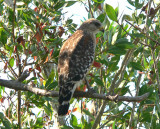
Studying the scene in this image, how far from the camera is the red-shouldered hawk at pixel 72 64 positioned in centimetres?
426

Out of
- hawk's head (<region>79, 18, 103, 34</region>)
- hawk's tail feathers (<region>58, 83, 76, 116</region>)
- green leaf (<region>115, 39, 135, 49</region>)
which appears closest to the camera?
green leaf (<region>115, 39, 135, 49</region>)

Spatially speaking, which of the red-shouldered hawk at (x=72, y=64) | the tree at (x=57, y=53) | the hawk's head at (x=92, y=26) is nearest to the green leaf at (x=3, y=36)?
the tree at (x=57, y=53)

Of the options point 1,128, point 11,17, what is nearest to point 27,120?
point 1,128

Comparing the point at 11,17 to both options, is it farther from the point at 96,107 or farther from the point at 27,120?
the point at 96,107

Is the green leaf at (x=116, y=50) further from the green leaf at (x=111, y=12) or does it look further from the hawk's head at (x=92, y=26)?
the hawk's head at (x=92, y=26)

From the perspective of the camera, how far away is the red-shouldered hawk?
4.26 m

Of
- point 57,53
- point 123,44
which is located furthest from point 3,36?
point 123,44

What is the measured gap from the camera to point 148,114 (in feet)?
14.1

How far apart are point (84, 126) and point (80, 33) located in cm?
189

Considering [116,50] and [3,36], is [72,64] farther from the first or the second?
[3,36]

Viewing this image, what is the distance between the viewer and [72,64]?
4.63 m

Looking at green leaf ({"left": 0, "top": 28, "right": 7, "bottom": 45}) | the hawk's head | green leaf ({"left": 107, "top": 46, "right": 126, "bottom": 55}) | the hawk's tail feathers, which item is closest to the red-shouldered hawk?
the hawk's tail feathers

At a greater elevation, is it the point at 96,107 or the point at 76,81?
the point at 76,81

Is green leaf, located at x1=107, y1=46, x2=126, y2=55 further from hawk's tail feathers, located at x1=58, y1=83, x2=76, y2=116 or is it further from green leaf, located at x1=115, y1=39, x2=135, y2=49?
hawk's tail feathers, located at x1=58, y1=83, x2=76, y2=116
